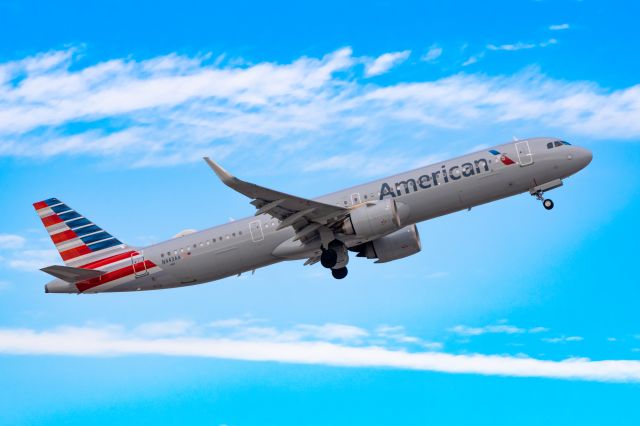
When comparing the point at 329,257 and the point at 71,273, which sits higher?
the point at 71,273

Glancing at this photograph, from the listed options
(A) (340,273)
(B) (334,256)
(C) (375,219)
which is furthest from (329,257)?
(A) (340,273)

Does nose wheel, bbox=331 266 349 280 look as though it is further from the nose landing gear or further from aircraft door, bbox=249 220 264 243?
the nose landing gear

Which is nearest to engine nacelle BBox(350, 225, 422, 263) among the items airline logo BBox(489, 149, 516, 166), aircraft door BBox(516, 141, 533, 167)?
airline logo BBox(489, 149, 516, 166)

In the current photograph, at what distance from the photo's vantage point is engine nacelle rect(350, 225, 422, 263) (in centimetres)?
5153

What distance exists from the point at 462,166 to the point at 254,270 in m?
12.5

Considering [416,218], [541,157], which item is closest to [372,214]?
[416,218]

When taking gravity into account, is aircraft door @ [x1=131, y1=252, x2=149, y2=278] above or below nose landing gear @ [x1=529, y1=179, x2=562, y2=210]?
above

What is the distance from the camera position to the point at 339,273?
52.3m

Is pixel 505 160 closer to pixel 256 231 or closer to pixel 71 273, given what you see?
pixel 256 231

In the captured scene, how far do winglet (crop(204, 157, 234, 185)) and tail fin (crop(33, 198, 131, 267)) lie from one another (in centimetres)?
1232

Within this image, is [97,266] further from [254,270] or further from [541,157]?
[541,157]

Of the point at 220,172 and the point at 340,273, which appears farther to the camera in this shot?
the point at 340,273

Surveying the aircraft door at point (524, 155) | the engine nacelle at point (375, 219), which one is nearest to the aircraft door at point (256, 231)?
the engine nacelle at point (375, 219)

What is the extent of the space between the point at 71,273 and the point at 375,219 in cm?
1703
